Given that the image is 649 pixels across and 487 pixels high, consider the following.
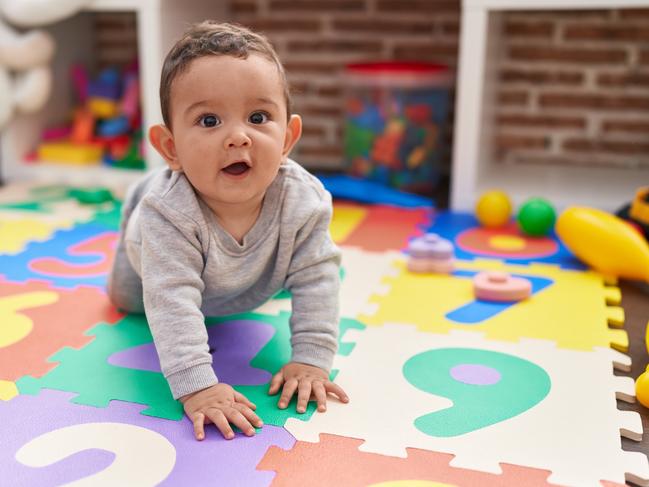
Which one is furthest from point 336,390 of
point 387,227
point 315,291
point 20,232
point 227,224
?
point 20,232

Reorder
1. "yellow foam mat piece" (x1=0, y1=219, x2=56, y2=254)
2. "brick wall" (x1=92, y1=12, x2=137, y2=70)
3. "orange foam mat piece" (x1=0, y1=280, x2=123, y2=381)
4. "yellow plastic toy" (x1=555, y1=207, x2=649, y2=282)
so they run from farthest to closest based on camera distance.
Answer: "brick wall" (x1=92, y1=12, x2=137, y2=70)
"yellow foam mat piece" (x1=0, y1=219, x2=56, y2=254)
"yellow plastic toy" (x1=555, y1=207, x2=649, y2=282)
"orange foam mat piece" (x1=0, y1=280, x2=123, y2=381)

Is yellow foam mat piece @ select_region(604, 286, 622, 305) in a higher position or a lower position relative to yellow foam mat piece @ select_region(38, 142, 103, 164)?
lower

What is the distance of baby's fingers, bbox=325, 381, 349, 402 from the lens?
807 millimetres

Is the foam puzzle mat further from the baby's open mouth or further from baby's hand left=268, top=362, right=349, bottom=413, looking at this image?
the baby's open mouth

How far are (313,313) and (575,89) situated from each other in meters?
1.29

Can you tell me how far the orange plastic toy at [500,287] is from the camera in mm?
1100

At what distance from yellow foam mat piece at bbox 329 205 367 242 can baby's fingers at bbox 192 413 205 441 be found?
2.27 ft

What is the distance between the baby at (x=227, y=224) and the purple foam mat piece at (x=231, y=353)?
0.17 feet

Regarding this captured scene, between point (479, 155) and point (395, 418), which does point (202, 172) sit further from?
point (479, 155)

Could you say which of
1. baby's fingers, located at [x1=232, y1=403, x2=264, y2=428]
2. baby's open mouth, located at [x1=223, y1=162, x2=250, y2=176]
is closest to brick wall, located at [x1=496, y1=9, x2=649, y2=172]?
baby's open mouth, located at [x1=223, y1=162, x2=250, y2=176]

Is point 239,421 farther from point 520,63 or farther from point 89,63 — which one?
point 89,63

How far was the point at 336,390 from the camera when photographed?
812 mm

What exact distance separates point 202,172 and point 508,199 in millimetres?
904

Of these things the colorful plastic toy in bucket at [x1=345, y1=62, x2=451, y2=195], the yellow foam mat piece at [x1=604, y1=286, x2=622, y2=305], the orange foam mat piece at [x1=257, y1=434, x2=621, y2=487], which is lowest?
the orange foam mat piece at [x1=257, y1=434, x2=621, y2=487]
